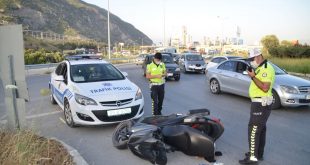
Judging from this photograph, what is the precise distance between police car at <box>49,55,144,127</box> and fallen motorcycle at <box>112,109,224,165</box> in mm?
1012

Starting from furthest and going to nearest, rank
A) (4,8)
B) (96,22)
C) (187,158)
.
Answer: (96,22) < (4,8) < (187,158)

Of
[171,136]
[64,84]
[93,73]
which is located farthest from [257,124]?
[64,84]

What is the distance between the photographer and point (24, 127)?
5441 mm

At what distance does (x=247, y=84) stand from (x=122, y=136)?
591 centimetres

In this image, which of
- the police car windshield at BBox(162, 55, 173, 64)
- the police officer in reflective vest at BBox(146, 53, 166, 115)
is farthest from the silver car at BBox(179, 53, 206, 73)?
the police officer in reflective vest at BBox(146, 53, 166, 115)

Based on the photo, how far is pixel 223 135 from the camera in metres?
6.96

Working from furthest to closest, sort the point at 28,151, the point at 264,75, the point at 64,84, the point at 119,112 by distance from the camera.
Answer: the point at 64,84
the point at 119,112
the point at 264,75
the point at 28,151

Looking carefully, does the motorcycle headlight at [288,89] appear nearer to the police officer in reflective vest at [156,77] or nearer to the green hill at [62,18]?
the police officer in reflective vest at [156,77]

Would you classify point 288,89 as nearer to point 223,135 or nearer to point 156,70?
point 223,135

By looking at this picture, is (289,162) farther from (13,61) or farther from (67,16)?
(67,16)

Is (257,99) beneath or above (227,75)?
above

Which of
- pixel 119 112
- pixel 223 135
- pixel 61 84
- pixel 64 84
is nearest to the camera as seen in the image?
pixel 223 135

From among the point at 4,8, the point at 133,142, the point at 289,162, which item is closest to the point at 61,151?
the point at 133,142

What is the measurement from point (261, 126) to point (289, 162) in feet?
2.64
